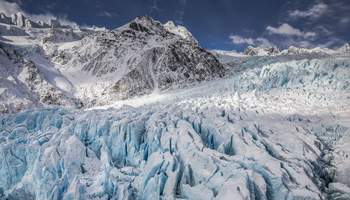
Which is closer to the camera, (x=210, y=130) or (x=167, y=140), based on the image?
(x=167, y=140)

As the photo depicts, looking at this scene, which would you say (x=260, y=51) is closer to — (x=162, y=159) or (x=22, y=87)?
(x=22, y=87)

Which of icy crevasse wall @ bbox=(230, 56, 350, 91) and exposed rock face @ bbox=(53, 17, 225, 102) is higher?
exposed rock face @ bbox=(53, 17, 225, 102)

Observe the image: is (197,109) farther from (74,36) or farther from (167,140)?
(74,36)

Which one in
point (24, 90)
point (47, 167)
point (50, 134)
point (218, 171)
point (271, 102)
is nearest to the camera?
point (218, 171)

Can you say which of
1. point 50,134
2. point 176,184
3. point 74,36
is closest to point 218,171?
point 176,184

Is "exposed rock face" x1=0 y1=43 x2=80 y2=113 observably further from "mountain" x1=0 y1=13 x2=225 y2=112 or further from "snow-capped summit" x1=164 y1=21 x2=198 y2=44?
"snow-capped summit" x1=164 y1=21 x2=198 y2=44

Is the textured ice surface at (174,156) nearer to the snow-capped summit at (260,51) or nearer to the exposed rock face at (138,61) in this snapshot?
the exposed rock face at (138,61)

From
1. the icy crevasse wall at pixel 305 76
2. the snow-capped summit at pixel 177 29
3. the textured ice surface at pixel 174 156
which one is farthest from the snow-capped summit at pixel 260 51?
the textured ice surface at pixel 174 156

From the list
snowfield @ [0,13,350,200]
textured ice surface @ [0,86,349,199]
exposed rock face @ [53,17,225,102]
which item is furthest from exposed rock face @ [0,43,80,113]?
textured ice surface @ [0,86,349,199]
